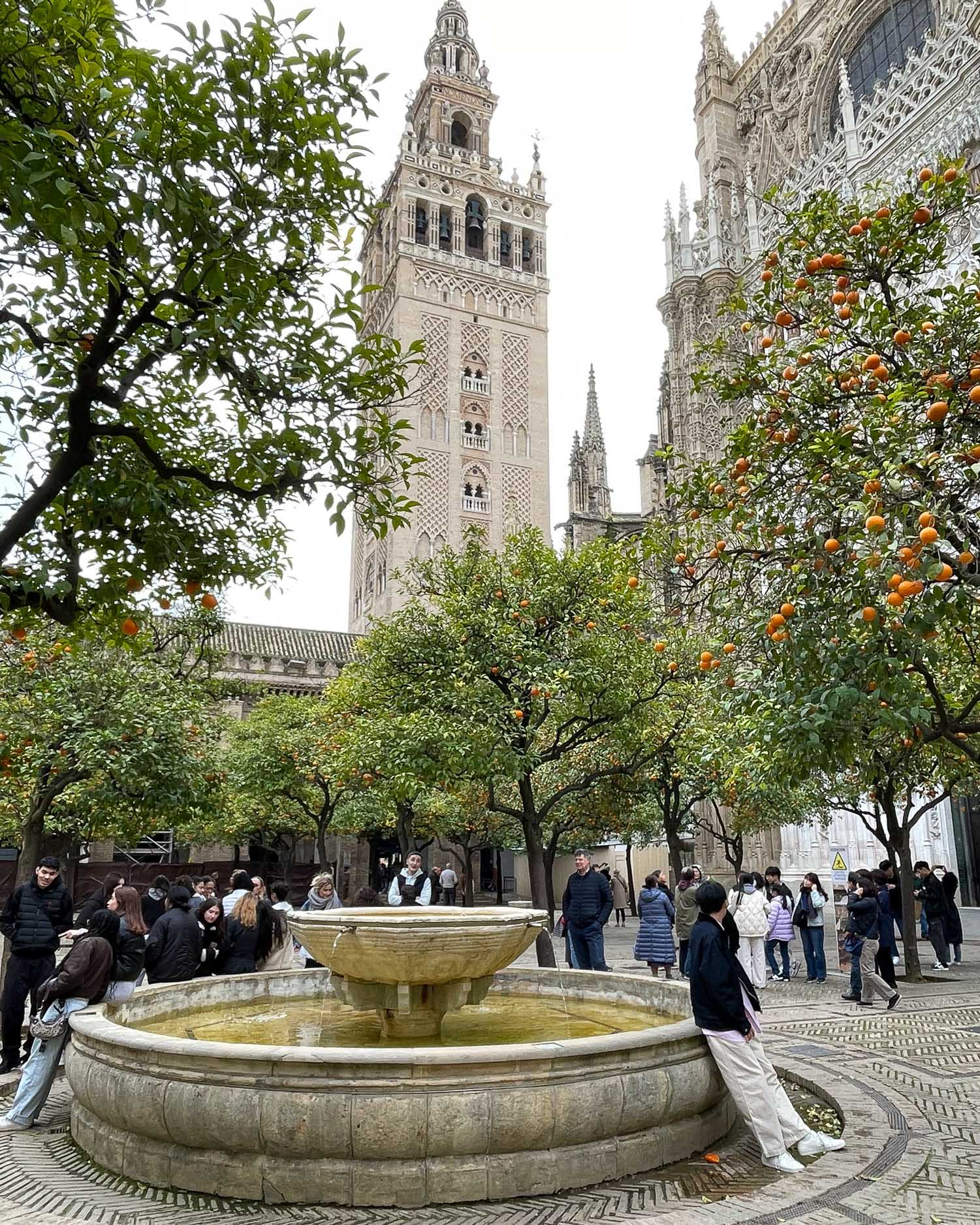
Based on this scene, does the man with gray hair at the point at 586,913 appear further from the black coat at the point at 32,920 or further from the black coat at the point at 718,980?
the black coat at the point at 718,980

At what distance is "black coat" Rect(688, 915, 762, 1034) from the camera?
5367 millimetres

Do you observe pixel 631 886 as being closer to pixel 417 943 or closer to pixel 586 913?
pixel 586 913

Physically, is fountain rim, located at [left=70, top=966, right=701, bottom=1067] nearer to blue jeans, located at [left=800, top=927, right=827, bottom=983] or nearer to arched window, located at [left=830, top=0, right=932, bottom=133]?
blue jeans, located at [left=800, top=927, right=827, bottom=983]

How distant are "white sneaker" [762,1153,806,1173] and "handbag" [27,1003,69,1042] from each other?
456cm

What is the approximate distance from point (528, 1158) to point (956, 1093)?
3944mm

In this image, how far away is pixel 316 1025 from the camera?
7.49 meters

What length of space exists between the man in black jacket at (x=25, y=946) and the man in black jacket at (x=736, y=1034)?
5.46 meters

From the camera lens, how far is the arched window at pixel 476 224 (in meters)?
57.2

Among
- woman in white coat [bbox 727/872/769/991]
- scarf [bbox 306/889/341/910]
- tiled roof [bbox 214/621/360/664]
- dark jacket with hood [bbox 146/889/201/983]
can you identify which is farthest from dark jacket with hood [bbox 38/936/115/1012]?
tiled roof [bbox 214/621/360/664]

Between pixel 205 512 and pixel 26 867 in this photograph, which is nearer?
pixel 205 512

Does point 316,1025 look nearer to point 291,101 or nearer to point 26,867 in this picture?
point 291,101

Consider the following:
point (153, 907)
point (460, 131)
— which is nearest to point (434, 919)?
point (153, 907)

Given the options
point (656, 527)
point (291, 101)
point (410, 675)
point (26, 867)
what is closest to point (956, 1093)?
point (656, 527)

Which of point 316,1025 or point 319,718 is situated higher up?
point 319,718
